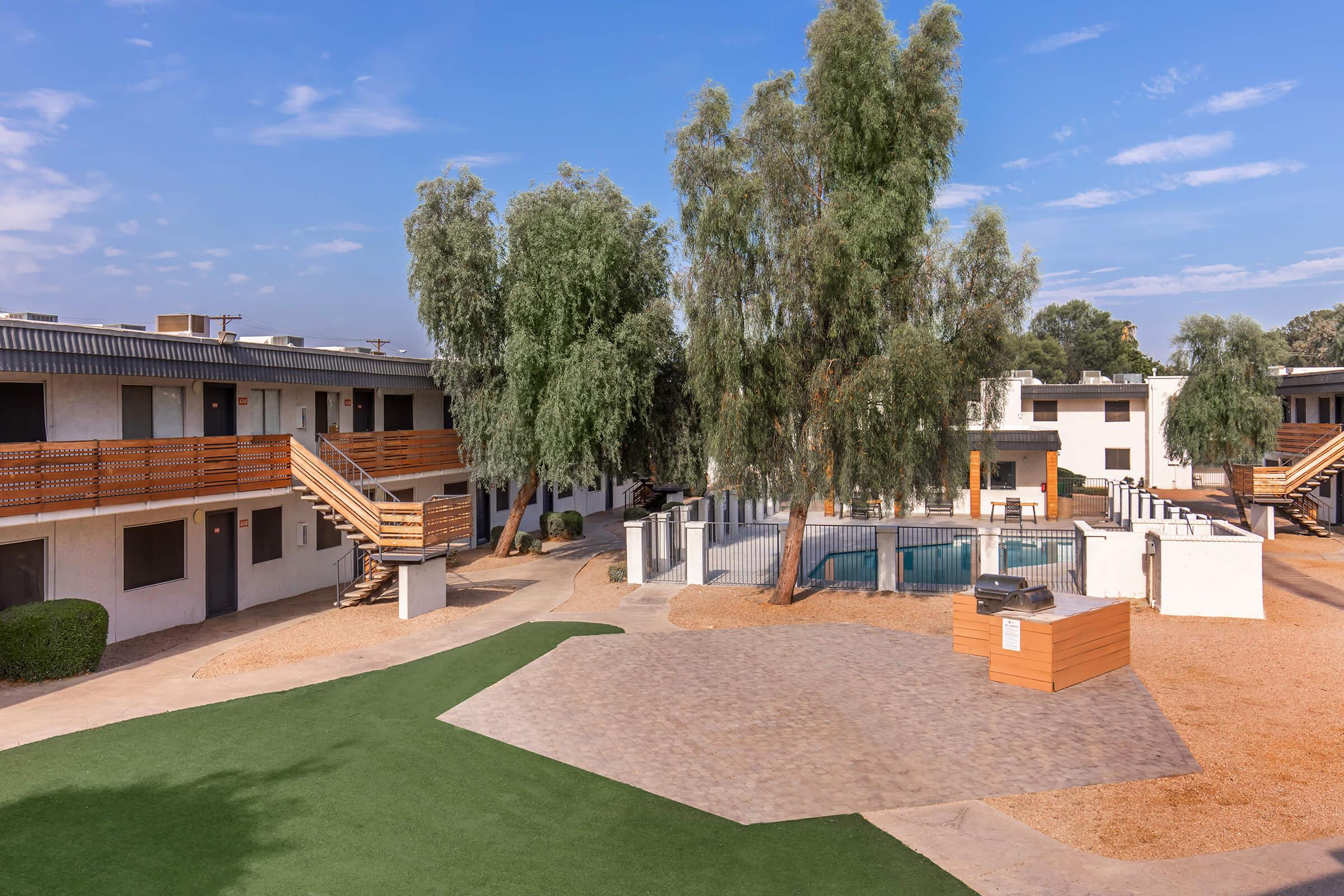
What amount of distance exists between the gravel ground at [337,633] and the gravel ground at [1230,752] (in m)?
12.9

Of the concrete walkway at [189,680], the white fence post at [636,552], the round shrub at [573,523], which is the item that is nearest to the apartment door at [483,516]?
the round shrub at [573,523]

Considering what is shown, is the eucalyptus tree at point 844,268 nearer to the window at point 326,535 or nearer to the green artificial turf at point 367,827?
the green artificial turf at point 367,827

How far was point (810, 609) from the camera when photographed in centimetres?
2091

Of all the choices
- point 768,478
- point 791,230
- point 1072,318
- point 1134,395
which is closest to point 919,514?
point 1134,395

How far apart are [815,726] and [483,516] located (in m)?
22.5

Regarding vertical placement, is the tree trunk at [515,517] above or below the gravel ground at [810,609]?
above

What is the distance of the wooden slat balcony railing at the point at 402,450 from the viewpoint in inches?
931

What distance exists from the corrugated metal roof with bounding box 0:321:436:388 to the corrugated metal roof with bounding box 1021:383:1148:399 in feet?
110

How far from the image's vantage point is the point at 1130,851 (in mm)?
8969

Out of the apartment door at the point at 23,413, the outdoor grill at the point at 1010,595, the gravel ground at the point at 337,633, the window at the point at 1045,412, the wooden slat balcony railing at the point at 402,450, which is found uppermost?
the window at the point at 1045,412

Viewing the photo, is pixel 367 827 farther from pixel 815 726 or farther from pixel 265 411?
pixel 265 411

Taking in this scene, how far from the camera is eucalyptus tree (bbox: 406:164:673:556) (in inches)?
961

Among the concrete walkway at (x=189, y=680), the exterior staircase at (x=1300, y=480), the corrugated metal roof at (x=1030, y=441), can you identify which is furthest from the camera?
the corrugated metal roof at (x=1030, y=441)

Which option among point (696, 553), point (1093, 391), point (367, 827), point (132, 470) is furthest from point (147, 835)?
point (1093, 391)
